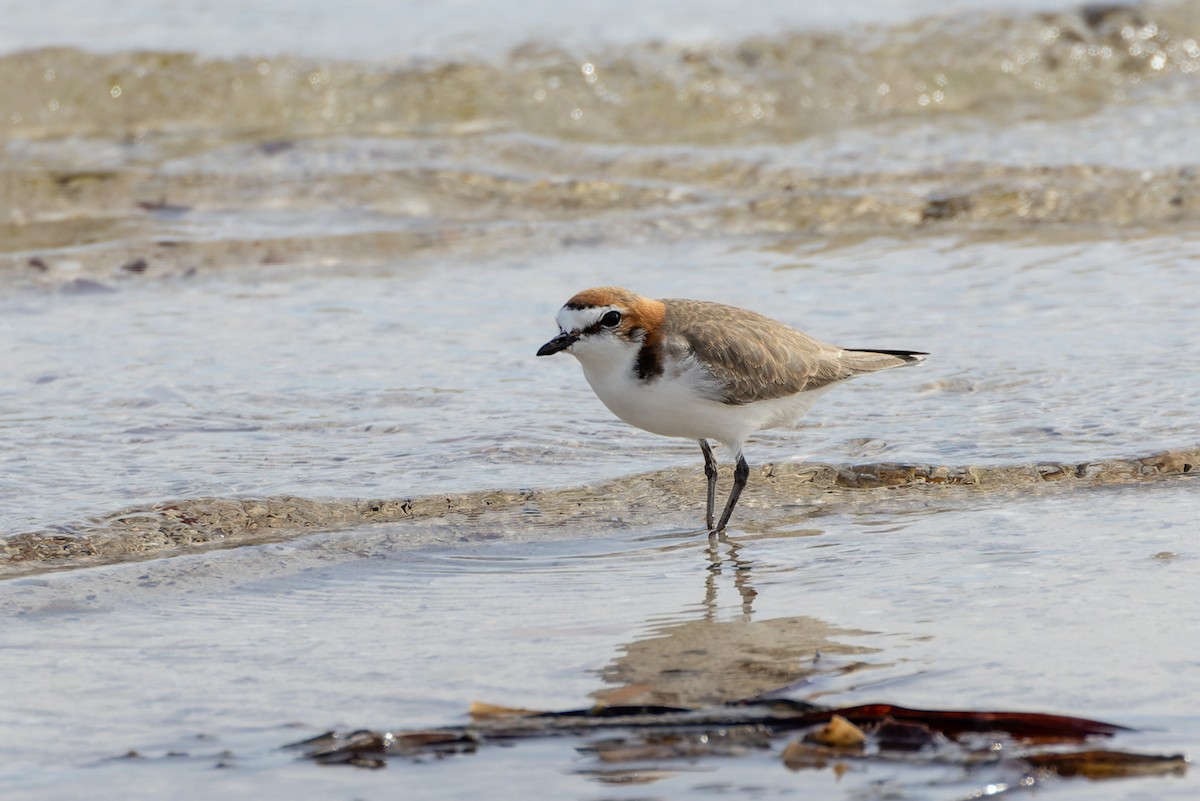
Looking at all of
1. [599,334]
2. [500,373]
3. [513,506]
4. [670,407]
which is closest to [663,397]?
[670,407]

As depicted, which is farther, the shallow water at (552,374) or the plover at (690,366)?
the plover at (690,366)

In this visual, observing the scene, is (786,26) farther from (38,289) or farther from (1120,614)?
(1120,614)

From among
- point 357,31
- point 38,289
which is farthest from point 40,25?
point 38,289

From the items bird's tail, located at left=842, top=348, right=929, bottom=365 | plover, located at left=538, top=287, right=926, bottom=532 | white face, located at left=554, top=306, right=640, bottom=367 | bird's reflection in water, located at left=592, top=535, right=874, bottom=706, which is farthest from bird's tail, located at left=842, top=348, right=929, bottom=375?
bird's reflection in water, located at left=592, top=535, right=874, bottom=706

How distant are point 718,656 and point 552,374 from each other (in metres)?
3.56

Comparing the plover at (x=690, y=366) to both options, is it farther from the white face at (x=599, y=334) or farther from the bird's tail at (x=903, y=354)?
the bird's tail at (x=903, y=354)

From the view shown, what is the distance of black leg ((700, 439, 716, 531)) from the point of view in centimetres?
597

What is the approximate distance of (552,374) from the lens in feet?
25.6

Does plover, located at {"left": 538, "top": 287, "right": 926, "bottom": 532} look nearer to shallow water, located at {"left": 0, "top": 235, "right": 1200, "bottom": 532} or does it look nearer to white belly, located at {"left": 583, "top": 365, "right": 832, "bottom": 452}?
white belly, located at {"left": 583, "top": 365, "right": 832, "bottom": 452}

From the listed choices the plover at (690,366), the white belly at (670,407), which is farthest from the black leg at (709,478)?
the white belly at (670,407)

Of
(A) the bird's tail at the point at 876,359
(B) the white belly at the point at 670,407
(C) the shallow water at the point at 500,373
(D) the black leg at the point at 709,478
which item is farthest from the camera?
(A) the bird's tail at the point at 876,359

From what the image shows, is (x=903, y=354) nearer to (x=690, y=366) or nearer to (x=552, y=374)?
(x=690, y=366)

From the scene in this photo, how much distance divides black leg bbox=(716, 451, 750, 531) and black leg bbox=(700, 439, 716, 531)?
5 centimetres

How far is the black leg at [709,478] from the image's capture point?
235 inches
